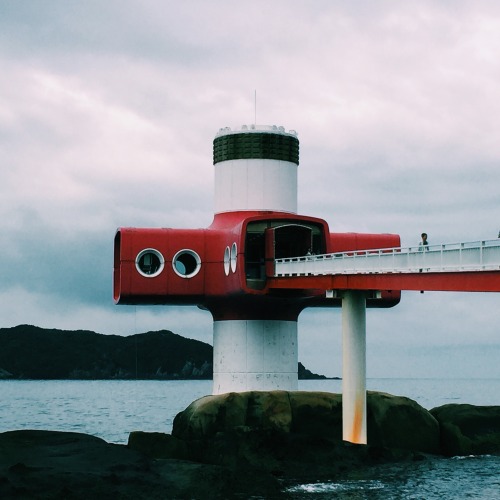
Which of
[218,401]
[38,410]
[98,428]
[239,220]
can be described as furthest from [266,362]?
[38,410]

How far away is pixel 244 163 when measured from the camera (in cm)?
6181

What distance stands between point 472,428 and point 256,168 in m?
18.3

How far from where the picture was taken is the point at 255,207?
61.8 m

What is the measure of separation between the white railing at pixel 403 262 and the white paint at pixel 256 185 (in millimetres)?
5007

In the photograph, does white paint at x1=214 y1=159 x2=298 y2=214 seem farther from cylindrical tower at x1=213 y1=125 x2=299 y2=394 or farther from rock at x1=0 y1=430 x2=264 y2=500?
rock at x1=0 y1=430 x2=264 y2=500

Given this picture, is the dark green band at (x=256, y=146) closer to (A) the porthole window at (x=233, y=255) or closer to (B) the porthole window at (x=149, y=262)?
(A) the porthole window at (x=233, y=255)

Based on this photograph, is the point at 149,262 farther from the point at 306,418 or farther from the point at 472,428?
the point at 472,428

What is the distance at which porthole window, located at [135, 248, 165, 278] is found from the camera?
58984mm

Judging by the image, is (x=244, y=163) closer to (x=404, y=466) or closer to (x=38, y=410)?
(x=404, y=466)

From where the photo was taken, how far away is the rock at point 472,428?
195 feet

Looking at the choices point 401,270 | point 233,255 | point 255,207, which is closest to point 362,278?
point 401,270

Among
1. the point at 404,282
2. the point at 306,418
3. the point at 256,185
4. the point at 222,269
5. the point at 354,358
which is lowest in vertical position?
the point at 306,418

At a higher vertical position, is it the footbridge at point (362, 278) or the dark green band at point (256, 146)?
the dark green band at point (256, 146)

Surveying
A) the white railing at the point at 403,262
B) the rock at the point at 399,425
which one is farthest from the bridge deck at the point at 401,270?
the rock at the point at 399,425
